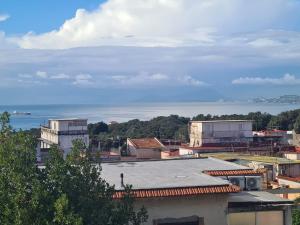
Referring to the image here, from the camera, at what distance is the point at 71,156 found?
29.7ft

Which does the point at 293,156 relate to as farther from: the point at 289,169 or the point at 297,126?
the point at 297,126

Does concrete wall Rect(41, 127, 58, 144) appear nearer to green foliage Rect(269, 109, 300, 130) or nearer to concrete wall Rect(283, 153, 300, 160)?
concrete wall Rect(283, 153, 300, 160)

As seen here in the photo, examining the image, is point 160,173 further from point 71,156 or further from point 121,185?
point 71,156

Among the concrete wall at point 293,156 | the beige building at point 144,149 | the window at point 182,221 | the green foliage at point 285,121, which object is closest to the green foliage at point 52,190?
the window at point 182,221

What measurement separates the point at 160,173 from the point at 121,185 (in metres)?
2.10

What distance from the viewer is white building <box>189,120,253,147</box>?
63.1 m

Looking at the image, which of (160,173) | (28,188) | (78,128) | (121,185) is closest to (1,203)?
(28,188)

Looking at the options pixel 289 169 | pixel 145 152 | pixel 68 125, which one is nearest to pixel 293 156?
pixel 289 169

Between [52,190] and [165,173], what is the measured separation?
5011 mm

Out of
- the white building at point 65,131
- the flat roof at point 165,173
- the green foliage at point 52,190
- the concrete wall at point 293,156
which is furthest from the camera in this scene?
the white building at point 65,131

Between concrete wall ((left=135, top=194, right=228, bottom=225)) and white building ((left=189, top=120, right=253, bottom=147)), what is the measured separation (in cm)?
5063

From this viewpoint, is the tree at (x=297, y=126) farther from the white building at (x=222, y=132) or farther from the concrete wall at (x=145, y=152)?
the concrete wall at (x=145, y=152)

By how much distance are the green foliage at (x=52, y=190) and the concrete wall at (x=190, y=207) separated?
1959 mm

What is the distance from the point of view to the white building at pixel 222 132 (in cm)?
6309
